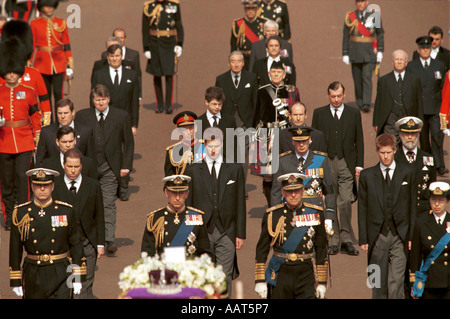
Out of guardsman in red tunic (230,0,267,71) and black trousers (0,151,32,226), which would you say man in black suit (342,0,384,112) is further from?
black trousers (0,151,32,226)

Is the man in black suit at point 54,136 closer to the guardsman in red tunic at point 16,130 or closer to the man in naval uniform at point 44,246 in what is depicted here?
the guardsman in red tunic at point 16,130

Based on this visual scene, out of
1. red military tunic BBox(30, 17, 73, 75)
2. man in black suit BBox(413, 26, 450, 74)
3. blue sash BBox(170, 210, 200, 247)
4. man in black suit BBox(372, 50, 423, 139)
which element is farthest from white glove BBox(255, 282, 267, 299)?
red military tunic BBox(30, 17, 73, 75)

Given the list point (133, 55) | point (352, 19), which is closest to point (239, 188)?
point (133, 55)

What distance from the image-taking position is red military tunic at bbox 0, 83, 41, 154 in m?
17.3

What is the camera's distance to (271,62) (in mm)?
19062

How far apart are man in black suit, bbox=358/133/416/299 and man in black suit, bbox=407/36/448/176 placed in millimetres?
5871

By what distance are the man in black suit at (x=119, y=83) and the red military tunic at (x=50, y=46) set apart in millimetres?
2388

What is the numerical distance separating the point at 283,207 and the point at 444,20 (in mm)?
15729

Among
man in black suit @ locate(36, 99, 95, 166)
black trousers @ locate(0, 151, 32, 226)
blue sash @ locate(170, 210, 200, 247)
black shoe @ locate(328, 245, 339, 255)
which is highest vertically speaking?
man in black suit @ locate(36, 99, 95, 166)

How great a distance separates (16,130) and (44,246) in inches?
178

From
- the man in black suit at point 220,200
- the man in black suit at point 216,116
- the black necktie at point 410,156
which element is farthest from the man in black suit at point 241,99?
the man in black suit at point 220,200

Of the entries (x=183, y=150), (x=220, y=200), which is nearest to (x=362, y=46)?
(x=183, y=150)

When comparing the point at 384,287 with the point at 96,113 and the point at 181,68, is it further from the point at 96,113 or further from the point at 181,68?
the point at 181,68

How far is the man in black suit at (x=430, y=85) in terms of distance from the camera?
19969 millimetres
